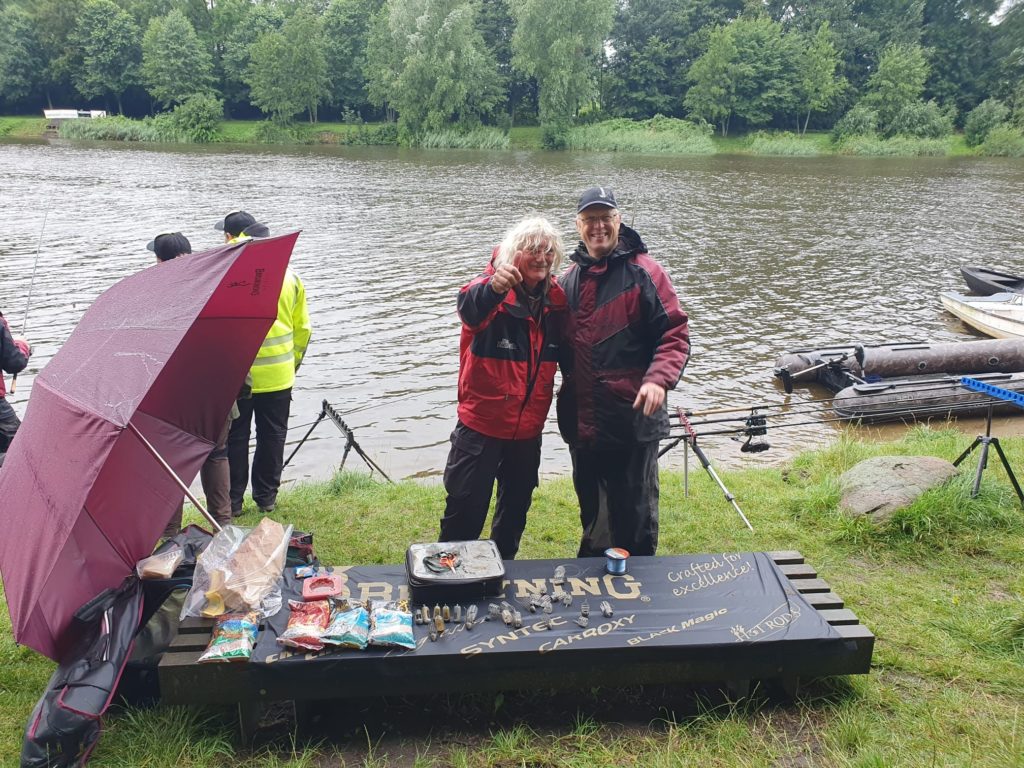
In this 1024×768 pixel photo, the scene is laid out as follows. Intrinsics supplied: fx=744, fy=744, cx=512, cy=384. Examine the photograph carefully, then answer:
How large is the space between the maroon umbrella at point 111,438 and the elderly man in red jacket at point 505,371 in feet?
4.06

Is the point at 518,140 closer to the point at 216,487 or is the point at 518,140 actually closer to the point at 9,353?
the point at 9,353

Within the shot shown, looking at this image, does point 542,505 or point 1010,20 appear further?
point 1010,20

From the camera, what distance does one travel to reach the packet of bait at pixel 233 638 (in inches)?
124

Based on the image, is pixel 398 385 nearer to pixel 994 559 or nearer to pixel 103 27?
A: pixel 994 559

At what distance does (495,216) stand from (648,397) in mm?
20920

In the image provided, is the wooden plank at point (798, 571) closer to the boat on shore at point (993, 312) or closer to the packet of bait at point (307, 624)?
the packet of bait at point (307, 624)

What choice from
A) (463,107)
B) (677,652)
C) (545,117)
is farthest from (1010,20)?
(677,652)

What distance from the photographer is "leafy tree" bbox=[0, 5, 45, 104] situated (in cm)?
6388

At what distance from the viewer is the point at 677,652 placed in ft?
11.0

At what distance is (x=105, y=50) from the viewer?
64.8 m

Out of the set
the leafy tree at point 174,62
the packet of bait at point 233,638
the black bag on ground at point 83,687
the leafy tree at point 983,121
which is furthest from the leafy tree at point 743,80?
the black bag on ground at point 83,687

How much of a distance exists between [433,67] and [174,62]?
83.5ft

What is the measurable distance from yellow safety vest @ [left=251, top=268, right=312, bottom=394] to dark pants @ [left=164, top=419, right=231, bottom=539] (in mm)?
502

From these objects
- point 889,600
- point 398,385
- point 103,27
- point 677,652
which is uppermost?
point 103,27
